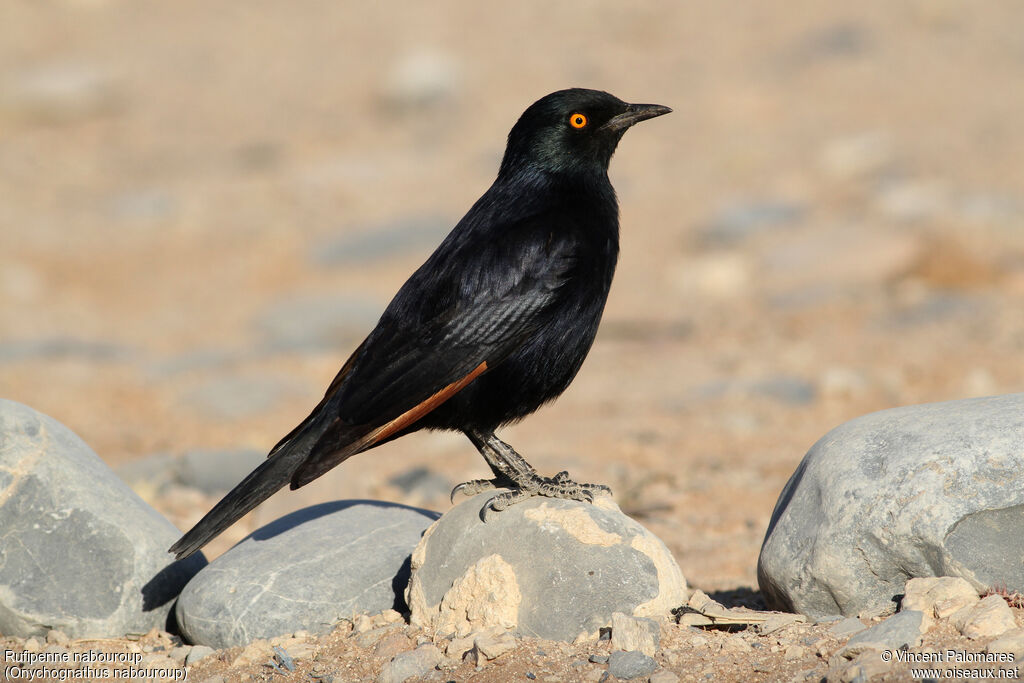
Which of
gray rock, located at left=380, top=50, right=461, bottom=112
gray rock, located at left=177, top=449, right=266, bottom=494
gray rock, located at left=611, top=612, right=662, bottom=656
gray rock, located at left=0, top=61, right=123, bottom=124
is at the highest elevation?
gray rock, located at left=0, top=61, right=123, bottom=124

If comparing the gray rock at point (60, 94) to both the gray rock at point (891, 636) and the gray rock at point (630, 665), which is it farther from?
the gray rock at point (891, 636)

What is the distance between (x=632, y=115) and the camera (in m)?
5.65

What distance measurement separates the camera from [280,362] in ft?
37.7

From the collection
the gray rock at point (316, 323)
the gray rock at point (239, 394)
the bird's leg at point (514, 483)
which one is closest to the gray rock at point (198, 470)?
the gray rock at point (239, 394)

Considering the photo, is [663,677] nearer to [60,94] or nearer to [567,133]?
[567,133]

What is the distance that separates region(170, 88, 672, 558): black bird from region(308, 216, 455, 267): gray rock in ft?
28.4

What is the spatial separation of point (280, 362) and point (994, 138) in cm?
1015

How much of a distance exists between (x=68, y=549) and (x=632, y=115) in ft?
11.1

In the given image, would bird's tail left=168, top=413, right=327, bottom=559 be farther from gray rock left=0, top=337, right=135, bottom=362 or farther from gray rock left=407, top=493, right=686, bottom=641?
gray rock left=0, top=337, right=135, bottom=362

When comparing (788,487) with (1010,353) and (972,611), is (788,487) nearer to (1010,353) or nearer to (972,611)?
(972,611)

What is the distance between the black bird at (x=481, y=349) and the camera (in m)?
4.82

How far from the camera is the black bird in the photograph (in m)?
4.82

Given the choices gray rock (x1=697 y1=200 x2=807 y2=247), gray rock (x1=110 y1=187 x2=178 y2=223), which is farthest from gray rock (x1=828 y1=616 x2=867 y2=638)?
gray rock (x1=110 y1=187 x2=178 y2=223)

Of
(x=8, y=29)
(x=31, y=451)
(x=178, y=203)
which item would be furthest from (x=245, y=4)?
(x=31, y=451)
